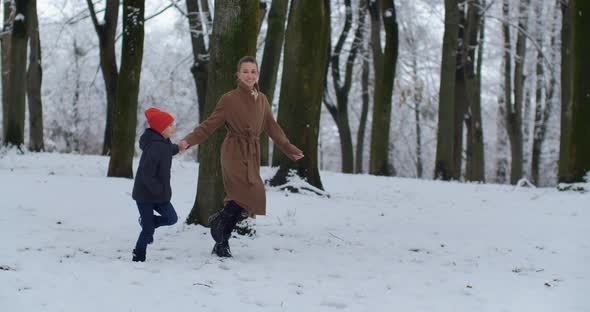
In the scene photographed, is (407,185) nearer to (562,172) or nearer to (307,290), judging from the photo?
(562,172)

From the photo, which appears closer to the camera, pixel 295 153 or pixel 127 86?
pixel 295 153

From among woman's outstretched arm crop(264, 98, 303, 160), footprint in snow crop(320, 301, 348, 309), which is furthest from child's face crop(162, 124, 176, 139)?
footprint in snow crop(320, 301, 348, 309)

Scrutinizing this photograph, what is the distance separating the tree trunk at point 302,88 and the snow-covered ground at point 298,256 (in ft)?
2.00

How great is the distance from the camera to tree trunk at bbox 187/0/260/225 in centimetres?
659

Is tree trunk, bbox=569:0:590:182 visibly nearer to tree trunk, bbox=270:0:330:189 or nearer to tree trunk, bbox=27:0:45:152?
tree trunk, bbox=270:0:330:189

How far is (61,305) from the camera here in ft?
13.4

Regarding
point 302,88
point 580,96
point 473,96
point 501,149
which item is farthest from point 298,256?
point 501,149

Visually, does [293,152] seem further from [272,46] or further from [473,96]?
[473,96]

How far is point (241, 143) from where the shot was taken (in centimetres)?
574

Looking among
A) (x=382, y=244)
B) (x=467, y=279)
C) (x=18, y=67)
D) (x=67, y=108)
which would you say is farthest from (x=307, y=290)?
(x=67, y=108)

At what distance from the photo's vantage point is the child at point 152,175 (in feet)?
17.6

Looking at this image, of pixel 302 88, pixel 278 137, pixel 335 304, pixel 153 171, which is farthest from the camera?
pixel 302 88

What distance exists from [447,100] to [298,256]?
10.6 meters

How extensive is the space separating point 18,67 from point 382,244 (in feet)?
37.5
